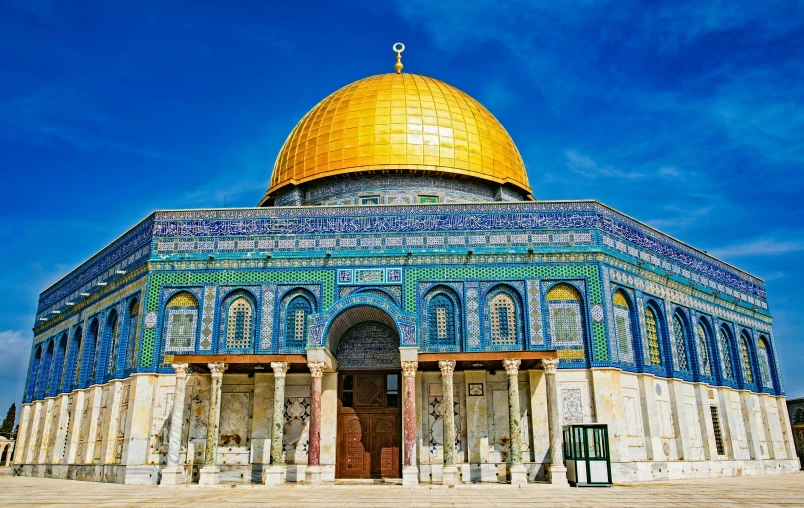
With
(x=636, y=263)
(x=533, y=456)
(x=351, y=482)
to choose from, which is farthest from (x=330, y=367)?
(x=636, y=263)

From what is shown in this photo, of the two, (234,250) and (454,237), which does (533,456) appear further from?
(234,250)

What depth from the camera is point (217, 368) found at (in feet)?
52.9

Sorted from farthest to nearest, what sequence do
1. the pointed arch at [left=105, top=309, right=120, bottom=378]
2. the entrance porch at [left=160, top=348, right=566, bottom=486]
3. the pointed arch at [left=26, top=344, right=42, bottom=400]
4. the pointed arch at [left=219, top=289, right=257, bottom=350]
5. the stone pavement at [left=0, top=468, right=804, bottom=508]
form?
the pointed arch at [left=26, top=344, right=42, bottom=400], the pointed arch at [left=105, top=309, right=120, bottom=378], the pointed arch at [left=219, top=289, right=257, bottom=350], the entrance porch at [left=160, top=348, right=566, bottom=486], the stone pavement at [left=0, top=468, right=804, bottom=508]

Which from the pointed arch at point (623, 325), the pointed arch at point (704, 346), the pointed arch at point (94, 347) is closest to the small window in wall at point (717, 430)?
the pointed arch at point (704, 346)

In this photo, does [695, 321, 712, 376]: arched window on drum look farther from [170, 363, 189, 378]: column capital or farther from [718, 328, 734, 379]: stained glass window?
[170, 363, 189, 378]: column capital

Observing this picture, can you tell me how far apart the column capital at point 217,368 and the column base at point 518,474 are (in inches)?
274

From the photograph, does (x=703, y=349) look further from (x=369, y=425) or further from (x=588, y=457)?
(x=369, y=425)

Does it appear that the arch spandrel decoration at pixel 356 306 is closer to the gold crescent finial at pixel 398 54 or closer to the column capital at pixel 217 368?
the column capital at pixel 217 368

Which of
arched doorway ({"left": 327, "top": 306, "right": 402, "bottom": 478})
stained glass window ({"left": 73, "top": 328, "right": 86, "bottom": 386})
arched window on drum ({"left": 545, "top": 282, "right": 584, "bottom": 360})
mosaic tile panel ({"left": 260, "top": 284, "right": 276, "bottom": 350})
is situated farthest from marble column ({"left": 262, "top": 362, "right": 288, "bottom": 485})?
stained glass window ({"left": 73, "top": 328, "right": 86, "bottom": 386})

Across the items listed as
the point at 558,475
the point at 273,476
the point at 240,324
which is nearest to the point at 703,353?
the point at 558,475

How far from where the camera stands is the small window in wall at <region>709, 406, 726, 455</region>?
805 inches

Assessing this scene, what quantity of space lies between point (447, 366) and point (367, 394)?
2793 millimetres

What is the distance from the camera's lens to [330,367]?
16953 millimetres

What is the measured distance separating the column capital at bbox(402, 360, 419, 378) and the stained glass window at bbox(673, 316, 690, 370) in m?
8.30
